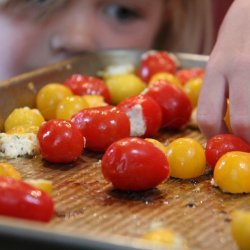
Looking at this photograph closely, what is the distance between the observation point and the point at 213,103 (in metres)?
0.95

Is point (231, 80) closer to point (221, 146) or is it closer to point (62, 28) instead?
point (221, 146)

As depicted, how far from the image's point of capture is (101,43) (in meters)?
1.56

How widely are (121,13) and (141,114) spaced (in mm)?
607

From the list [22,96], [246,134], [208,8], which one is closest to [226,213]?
[246,134]

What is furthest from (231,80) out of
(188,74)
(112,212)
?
(188,74)

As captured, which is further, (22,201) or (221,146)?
(221,146)

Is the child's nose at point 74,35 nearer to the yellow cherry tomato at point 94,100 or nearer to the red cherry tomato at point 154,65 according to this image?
the red cherry tomato at point 154,65

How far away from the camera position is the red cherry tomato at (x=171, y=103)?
1.11 m

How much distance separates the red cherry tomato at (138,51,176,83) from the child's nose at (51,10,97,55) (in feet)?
0.49

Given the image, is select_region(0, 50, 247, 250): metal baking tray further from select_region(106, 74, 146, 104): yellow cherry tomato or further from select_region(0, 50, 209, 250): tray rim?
select_region(106, 74, 146, 104): yellow cherry tomato

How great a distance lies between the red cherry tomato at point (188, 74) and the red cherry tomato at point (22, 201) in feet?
2.18

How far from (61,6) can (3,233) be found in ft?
3.45

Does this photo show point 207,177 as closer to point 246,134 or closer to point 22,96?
point 246,134

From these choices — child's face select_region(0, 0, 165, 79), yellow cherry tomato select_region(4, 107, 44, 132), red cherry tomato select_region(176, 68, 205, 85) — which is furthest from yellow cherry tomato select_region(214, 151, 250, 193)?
child's face select_region(0, 0, 165, 79)
